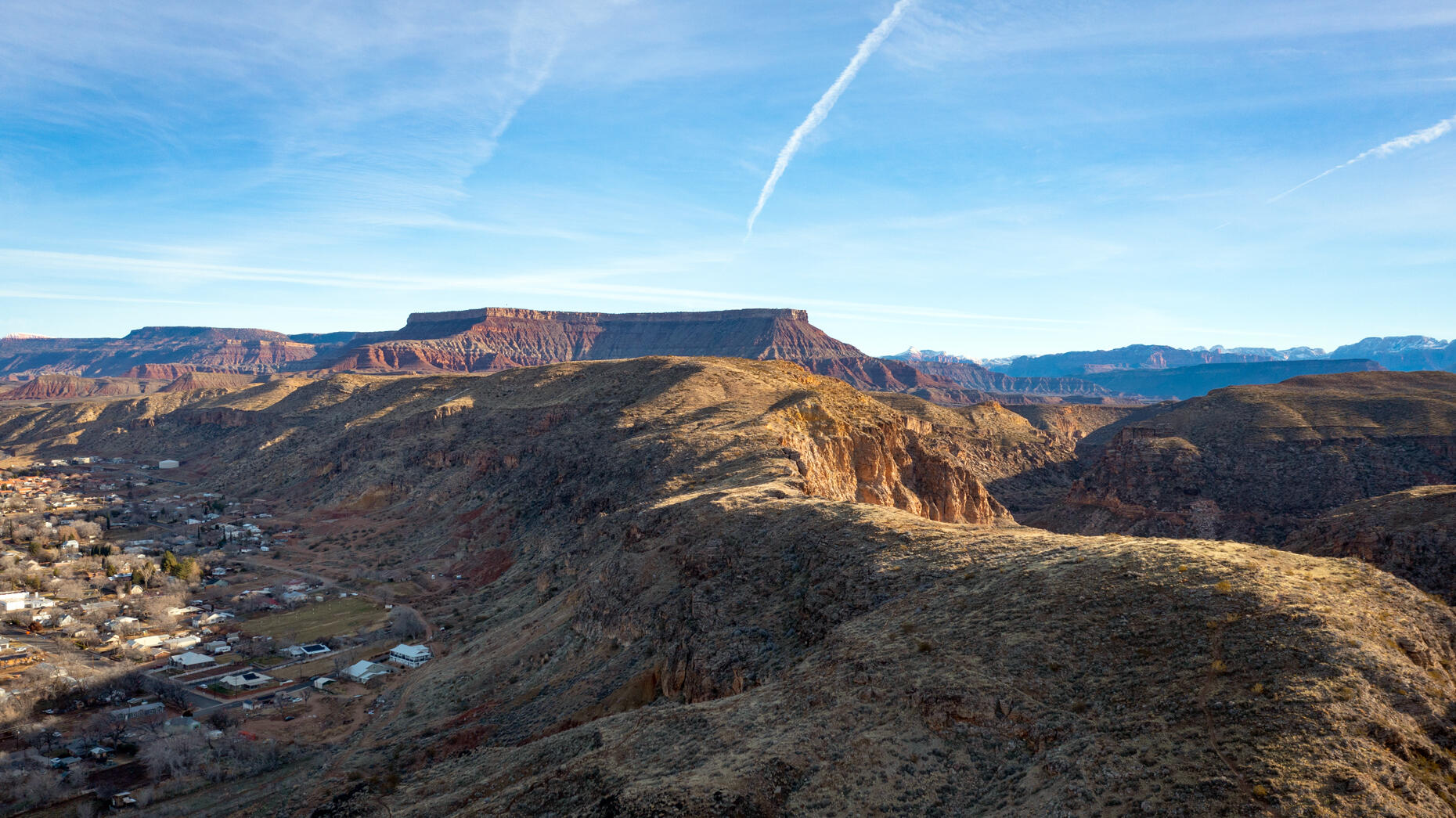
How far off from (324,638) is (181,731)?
1537 centimetres

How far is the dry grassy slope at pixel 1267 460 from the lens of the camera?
237ft

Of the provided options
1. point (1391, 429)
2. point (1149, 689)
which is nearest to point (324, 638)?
point (1149, 689)

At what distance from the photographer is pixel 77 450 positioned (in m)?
146

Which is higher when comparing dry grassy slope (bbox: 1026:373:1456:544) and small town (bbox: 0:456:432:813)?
dry grassy slope (bbox: 1026:373:1456:544)

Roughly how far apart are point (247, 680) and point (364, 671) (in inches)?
276

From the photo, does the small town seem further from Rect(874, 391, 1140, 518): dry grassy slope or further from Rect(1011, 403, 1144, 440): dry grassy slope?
Rect(1011, 403, 1144, 440): dry grassy slope

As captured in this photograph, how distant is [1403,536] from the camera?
1594 inches

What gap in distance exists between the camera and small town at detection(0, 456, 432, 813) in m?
34.0

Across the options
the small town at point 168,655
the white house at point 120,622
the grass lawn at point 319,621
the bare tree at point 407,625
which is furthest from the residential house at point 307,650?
the white house at point 120,622

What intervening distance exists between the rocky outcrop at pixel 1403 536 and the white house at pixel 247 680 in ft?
214

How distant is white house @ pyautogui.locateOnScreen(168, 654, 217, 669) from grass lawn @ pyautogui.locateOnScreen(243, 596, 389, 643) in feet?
15.1

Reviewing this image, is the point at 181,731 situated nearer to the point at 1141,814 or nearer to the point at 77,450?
the point at 1141,814

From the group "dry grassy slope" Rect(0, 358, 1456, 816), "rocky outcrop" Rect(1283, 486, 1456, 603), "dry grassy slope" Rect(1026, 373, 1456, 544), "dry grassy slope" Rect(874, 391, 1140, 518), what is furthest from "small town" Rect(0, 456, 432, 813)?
"dry grassy slope" Rect(874, 391, 1140, 518)

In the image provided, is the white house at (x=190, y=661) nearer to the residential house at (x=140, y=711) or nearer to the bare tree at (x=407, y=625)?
the residential house at (x=140, y=711)
